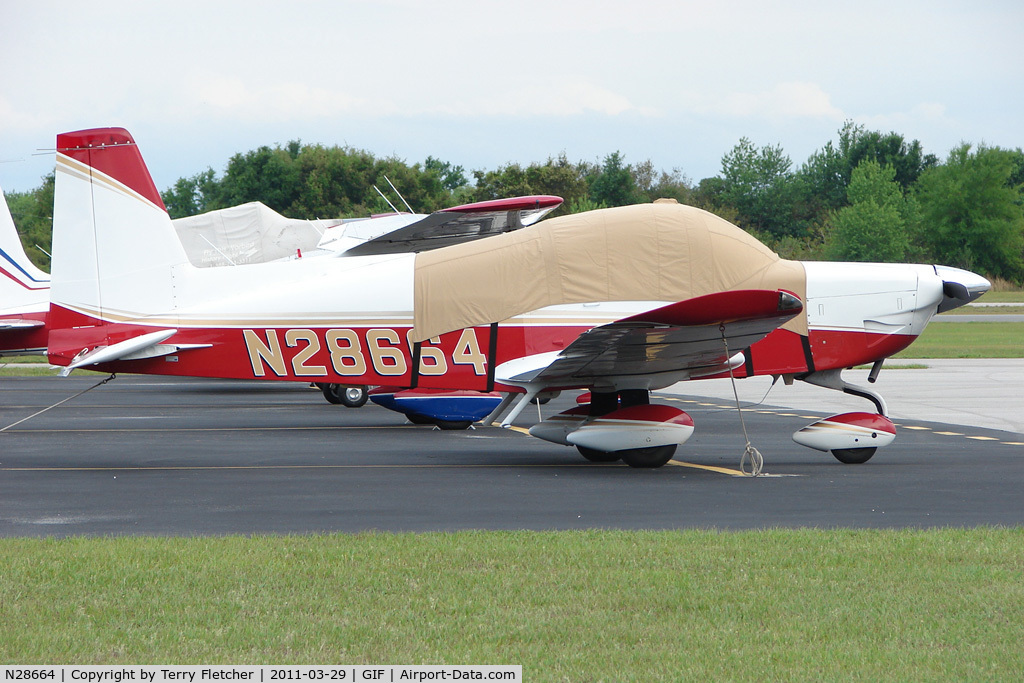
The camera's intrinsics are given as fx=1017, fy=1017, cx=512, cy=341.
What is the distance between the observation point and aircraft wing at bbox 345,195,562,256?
50.7 feet

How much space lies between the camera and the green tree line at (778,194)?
2346 inches

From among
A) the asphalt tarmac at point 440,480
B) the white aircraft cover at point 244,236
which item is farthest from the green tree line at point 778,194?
the asphalt tarmac at point 440,480

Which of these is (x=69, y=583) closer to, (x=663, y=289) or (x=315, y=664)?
(x=315, y=664)

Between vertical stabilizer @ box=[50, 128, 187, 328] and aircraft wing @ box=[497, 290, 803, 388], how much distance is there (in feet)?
13.4

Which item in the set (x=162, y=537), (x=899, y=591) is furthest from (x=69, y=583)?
(x=899, y=591)

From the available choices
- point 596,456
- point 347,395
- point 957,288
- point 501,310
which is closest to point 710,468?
point 596,456

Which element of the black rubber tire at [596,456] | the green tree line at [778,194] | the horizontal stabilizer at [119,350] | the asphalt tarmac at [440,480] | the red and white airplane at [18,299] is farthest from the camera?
the green tree line at [778,194]

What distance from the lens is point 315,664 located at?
4395 mm

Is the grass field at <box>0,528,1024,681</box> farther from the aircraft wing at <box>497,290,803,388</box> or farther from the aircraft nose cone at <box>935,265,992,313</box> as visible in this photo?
the aircraft nose cone at <box>935,265,992,313</box>

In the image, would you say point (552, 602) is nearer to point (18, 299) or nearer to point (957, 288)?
point (957, 288)

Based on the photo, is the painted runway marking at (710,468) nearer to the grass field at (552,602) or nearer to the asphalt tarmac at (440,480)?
the asphalt tarmac at (440,480)
